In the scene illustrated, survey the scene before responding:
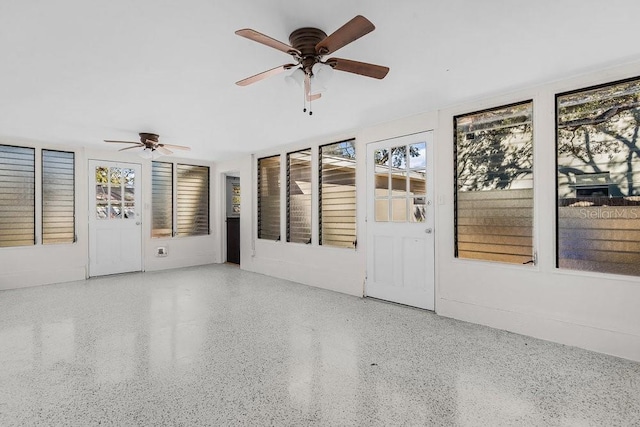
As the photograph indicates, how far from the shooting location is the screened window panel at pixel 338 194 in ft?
15.5

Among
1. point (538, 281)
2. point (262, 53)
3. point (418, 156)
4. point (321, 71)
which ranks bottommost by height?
point (538, 281)

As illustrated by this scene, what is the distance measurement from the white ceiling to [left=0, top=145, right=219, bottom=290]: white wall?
1757 mm

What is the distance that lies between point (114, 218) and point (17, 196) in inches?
53.9

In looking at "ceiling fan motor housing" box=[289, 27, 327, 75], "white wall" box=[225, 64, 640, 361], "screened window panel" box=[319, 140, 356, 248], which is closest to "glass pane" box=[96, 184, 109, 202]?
"screened window panel" box=[319, 140, 356, 248]

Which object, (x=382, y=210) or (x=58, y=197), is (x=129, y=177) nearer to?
(x=58, y=197)

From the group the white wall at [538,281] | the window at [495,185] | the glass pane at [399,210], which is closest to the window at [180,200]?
the white wall at [538,281]

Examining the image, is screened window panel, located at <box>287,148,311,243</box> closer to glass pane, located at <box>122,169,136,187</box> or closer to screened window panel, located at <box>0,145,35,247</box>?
glass pane, located at <box>122,169,136,187</box>

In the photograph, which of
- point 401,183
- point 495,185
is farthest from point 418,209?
point 495,185

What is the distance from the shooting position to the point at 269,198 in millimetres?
6105

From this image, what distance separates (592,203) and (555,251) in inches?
19.9

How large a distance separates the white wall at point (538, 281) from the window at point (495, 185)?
83 mm

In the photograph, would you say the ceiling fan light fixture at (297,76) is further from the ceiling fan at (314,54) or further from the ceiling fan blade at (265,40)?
the ceiling fan blade at (265,40)

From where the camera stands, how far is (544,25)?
6.87 feet

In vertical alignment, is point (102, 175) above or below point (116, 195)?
above
